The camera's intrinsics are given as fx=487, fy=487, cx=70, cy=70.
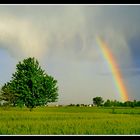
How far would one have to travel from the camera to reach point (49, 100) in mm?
31141

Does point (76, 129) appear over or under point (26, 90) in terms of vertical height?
under

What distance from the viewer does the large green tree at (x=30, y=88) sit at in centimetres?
2956

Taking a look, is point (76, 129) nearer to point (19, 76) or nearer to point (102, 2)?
point (102, 2)

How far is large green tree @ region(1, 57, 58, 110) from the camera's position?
2956 centimetres

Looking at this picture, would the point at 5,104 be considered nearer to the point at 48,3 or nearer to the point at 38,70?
the point at 38,70

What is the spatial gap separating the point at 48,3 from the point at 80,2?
88cm

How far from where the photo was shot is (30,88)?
32.0 metres

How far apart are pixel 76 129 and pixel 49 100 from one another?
15885mm

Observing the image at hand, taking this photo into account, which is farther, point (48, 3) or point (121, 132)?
point (121, 132)
